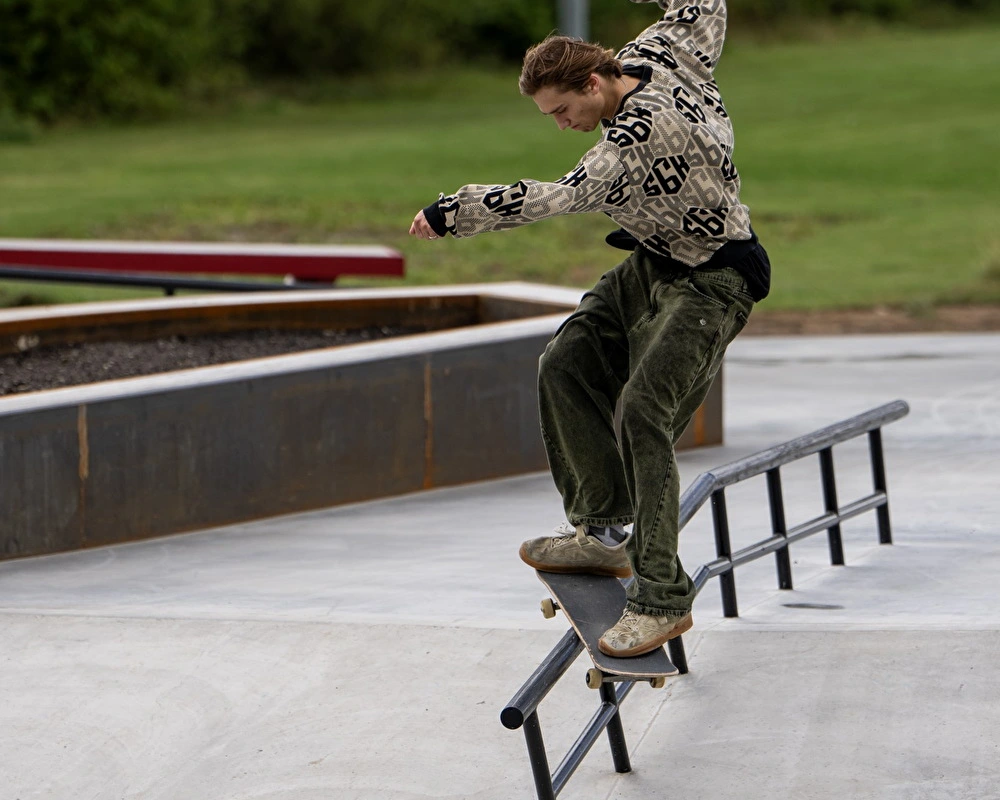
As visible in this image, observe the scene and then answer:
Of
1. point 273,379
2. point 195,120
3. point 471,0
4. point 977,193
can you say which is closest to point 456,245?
point 977,193

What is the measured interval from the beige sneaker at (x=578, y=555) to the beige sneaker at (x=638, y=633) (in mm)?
273

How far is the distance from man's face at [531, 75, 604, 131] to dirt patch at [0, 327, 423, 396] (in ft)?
15.7

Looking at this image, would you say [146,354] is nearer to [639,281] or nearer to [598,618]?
[639,281]

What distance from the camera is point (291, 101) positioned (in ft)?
150

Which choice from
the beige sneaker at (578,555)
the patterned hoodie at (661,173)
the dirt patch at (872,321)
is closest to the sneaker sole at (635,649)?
the beige sneaker at (578,555)

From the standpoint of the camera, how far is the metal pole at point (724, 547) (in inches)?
211

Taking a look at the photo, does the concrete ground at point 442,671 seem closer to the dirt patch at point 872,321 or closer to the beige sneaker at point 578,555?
the beige sneaker at point 578,555

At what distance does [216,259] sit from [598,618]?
936 cm

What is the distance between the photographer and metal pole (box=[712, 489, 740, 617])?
17.6 feet

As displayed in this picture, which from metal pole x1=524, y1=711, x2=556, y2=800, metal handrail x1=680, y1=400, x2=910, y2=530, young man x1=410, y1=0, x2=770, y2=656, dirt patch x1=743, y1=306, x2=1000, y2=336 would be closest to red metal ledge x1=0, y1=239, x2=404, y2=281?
dirt patch x1=743, y1=306, x2=1000, y2=336

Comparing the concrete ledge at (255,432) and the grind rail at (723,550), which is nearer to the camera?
the grind rail at (723,550)

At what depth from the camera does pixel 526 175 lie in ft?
92.0

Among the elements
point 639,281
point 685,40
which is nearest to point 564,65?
point 685,40

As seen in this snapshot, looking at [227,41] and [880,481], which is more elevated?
[227,41]
